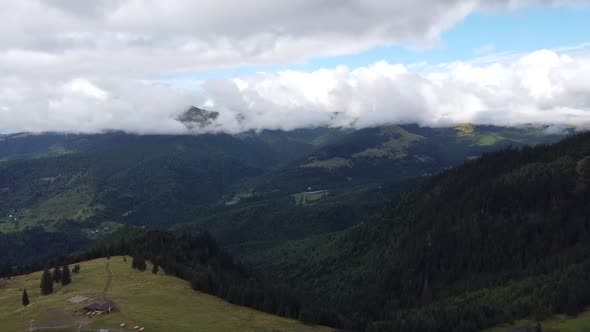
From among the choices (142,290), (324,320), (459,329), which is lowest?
(459,329)

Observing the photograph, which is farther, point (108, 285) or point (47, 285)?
point (108, 285)

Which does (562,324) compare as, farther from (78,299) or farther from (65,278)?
(65,278)

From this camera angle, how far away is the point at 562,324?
600 feet

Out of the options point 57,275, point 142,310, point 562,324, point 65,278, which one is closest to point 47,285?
point 65,278

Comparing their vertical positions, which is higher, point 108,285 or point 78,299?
point 78,299

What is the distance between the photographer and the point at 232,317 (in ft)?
514

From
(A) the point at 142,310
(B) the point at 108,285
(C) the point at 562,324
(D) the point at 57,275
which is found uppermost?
(D) the point at 57,275

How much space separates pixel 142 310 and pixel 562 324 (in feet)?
454

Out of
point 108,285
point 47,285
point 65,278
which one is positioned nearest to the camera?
point 47,285

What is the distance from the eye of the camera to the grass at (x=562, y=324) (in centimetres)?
17775

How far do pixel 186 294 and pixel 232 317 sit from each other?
26827mm

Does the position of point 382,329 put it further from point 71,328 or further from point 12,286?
point 12,286

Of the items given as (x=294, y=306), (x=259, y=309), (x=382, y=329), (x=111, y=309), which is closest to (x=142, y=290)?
(x=111, y=309)

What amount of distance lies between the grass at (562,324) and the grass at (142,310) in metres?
77.3
